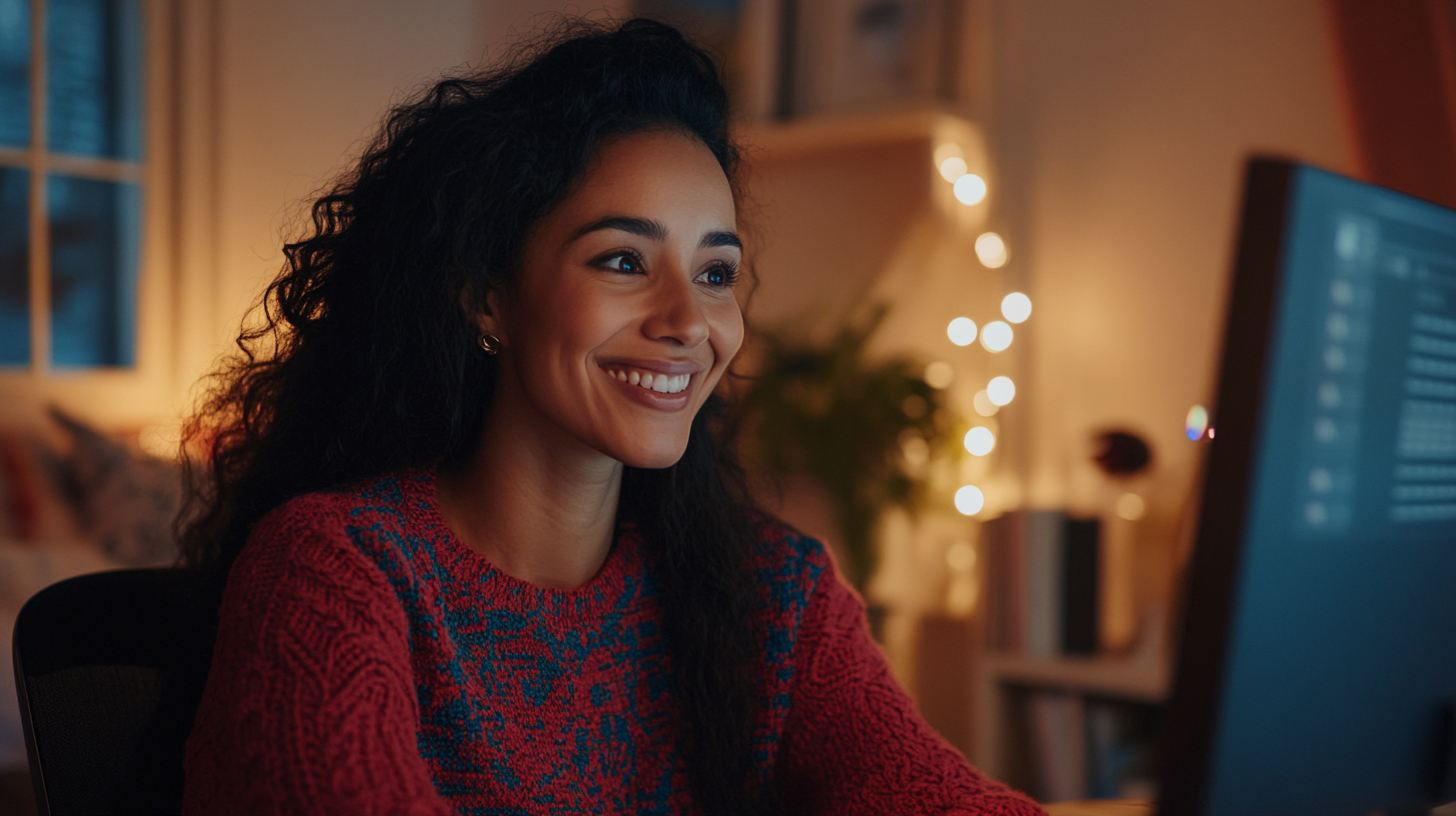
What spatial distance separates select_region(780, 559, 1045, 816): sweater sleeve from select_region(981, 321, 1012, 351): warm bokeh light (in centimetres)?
156

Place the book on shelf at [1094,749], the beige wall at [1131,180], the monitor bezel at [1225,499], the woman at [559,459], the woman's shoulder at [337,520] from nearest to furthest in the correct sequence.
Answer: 1. the monitor bezel at [1225,499]
2. the woman's shoulder at [337,520]
3. the woman at [559,459]
4. the book on shelf at [1094,749]
5. the beige wall at [1131,180]

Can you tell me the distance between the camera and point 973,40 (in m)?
2.66

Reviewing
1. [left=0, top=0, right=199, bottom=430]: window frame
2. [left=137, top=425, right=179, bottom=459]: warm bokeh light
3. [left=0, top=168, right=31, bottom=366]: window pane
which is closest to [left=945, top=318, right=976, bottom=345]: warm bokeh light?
[left=137, top=425, right=179, bottom=459]: warm bokeh light

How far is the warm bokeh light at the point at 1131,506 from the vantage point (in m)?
2.36

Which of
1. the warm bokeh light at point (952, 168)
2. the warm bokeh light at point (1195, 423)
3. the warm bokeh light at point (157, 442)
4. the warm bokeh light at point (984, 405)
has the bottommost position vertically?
the warm bokeh light at point (157, 442)

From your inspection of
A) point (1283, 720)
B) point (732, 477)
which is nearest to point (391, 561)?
point (732, 477)

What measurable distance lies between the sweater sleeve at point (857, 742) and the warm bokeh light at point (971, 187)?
171 centimetres

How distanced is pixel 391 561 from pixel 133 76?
9.87 ft

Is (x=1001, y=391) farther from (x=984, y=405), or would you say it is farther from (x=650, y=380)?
(x=650, y=380)

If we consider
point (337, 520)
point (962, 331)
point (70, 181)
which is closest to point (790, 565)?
point (337, 520)

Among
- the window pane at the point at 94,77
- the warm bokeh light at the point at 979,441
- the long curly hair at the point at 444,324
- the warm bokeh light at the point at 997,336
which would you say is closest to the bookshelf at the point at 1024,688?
the warm bokeh light at the point at 979,441

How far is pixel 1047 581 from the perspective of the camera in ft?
7.19

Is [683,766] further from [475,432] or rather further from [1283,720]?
[1283,720]

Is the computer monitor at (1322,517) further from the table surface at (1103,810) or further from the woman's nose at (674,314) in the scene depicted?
the woman's nose at (674,314)
